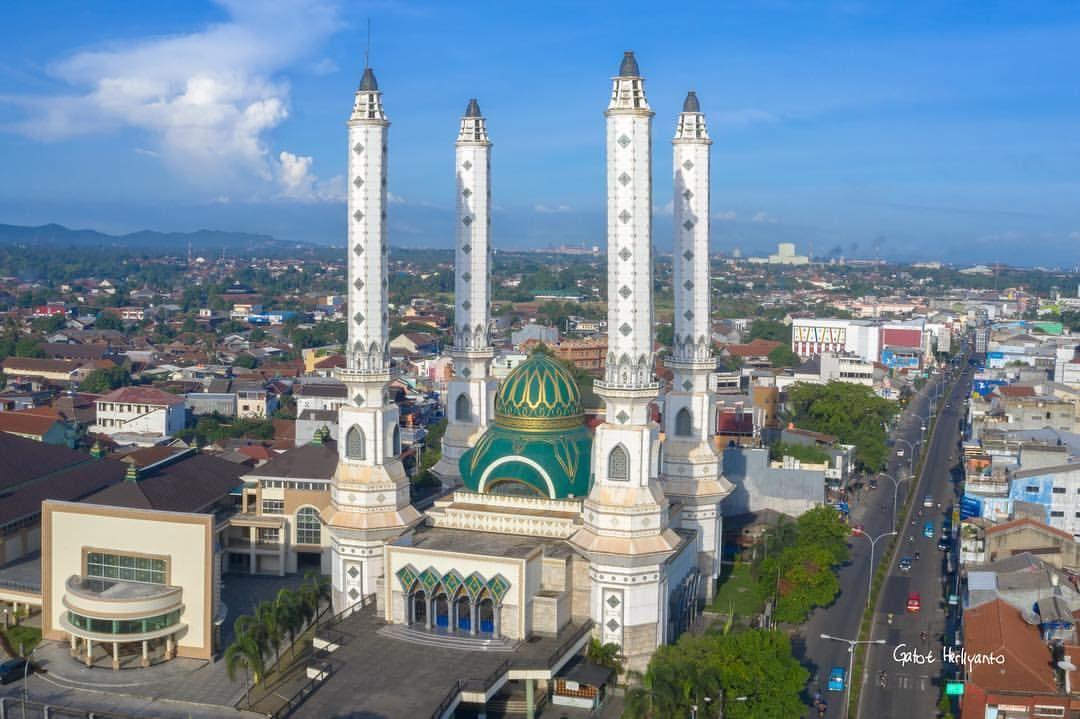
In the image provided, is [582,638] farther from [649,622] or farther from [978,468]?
[978,468]

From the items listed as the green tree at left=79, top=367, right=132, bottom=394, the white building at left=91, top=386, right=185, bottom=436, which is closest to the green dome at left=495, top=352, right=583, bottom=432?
the white building at left=91, top=386, right=185, bottom=436

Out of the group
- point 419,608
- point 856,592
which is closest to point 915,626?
point 856,592

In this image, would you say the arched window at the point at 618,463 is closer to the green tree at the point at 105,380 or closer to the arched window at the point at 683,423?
the arched window at the point at 683,423

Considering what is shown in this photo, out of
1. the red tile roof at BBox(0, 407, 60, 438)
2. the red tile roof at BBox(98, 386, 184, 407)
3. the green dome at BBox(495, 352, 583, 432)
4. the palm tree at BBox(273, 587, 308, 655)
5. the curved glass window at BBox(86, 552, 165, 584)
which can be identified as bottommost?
the palm tree at BBox(273, 587, 308, 655)

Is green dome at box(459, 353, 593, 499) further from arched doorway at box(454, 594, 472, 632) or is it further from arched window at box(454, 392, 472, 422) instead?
arched doorway at box(454, 594, 472, 632)

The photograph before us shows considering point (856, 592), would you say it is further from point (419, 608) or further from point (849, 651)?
point (419, 608)
